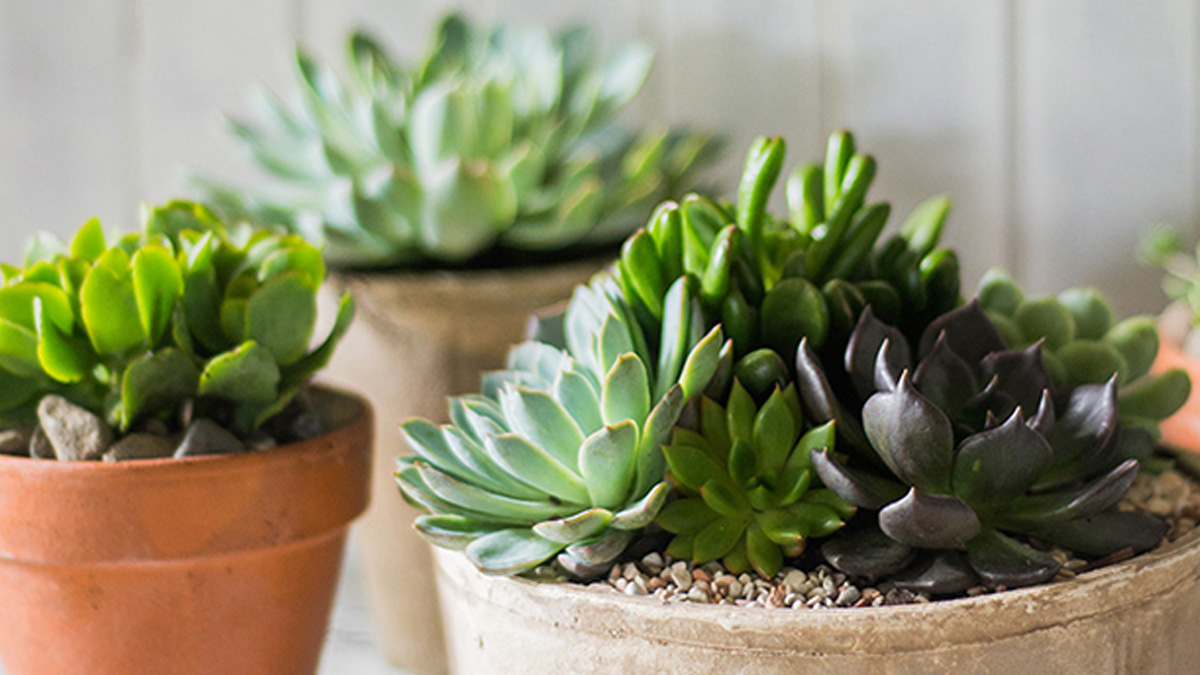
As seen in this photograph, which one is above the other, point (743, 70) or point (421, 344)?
point (743, 70)

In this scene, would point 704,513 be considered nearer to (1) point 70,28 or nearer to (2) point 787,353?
(2) point 787,353

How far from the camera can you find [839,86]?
958mm

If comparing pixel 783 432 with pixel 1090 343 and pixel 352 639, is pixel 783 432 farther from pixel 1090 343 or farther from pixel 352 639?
pixel 352 639

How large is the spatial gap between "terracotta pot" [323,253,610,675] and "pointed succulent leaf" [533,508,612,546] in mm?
311

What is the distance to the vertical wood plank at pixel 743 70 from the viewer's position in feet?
3.15

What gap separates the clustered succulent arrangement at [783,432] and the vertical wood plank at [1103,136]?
41 cm

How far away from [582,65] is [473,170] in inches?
7.5

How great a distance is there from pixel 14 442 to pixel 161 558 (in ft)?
0.33

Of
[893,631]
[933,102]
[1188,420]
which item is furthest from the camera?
[933,102]

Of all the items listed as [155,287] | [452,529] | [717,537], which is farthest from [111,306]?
[717,537]

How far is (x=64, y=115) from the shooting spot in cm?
105

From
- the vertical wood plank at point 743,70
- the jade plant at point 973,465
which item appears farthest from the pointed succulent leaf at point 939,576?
the vertical wood plank at point 743,70

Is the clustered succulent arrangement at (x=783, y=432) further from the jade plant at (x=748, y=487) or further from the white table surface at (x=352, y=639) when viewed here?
the white table surface at (x=352, y=639)

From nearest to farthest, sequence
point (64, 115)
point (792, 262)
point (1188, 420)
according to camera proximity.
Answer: point (792, 262), point (1188, 420), point (64, 115)
